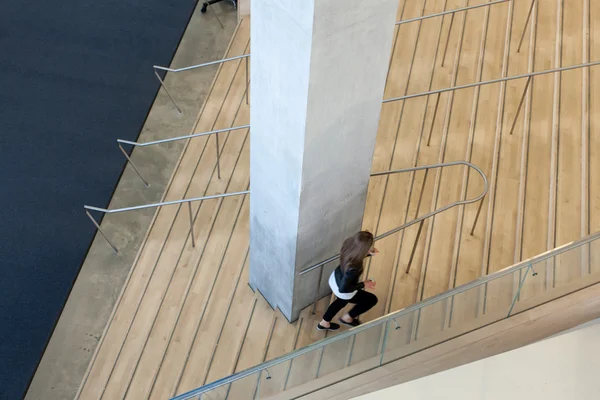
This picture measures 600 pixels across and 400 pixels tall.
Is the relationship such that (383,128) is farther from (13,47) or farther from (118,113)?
(13,47)

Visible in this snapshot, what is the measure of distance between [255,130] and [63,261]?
260 centimetres

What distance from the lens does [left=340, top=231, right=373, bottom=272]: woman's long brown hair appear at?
4.30 m

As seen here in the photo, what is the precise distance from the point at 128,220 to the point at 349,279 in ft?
8.32

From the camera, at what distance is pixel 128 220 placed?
6.28 metres

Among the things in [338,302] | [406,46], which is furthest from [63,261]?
[406,46]

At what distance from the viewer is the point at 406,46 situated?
267 inches

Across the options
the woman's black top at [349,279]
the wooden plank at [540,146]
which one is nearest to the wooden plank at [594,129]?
the wooden plank at [540,146]

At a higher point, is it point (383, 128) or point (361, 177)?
point (361, 177)

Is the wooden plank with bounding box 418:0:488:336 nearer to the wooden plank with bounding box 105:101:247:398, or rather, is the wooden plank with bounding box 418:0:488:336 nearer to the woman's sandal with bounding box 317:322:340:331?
the woman's sandal with bounding box 317:322:340:331

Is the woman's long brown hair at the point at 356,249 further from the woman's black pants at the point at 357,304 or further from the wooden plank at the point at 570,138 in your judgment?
the wooden plank at the point at 570,138

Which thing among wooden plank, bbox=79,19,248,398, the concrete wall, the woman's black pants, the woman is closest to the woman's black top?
the woman

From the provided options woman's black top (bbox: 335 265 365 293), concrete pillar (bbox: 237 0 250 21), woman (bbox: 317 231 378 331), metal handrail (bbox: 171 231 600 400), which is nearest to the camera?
metal handrail (bbox: 171 231 600 400)

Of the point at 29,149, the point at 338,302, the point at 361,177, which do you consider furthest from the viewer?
the point at 29,149

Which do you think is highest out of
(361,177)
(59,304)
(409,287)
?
(361,177)
